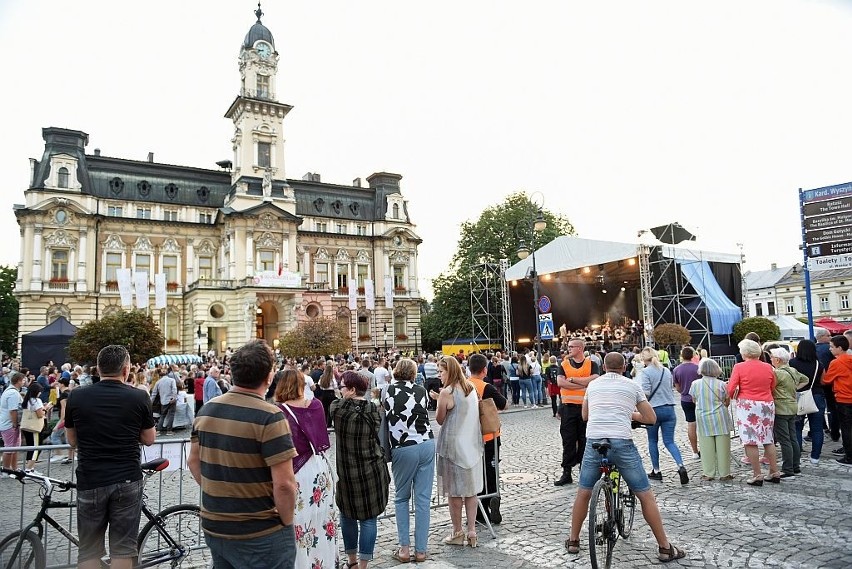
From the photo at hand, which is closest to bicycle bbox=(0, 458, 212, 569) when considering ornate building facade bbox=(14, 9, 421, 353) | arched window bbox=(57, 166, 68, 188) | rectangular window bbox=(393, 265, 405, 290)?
ornate building facade bbox=(14, 9, 421, 353)

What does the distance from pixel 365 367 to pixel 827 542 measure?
10.2 metres

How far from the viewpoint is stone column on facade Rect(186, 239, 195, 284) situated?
40.3m

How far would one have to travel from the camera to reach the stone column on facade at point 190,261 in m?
40.3

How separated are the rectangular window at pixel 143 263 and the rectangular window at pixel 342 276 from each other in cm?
1464

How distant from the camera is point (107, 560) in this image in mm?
4277

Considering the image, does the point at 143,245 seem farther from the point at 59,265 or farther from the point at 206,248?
the point at 59,265

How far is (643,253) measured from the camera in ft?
83.1

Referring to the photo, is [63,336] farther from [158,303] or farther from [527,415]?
[527,415]

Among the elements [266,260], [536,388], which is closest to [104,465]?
[536,388]

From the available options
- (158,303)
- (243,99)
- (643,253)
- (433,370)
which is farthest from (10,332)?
(643,253)

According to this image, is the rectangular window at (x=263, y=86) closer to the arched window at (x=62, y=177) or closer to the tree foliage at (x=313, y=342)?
the arched window at (x=62, y=177)

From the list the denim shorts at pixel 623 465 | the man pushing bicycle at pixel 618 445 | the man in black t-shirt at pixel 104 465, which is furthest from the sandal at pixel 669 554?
the man in black t-shirt at pixel 104 465

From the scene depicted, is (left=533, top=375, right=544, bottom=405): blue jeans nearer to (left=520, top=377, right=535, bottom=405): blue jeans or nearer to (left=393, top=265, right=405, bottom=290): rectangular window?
(left=520, top=377, right=535, bottom=405): blue jeans

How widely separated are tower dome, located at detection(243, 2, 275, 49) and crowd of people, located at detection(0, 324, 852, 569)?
38.8 m
